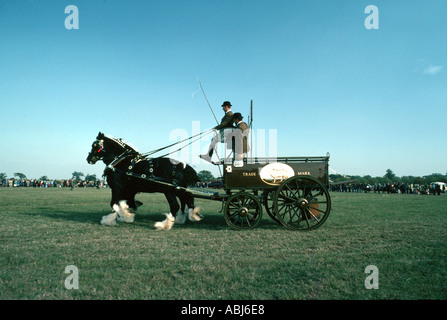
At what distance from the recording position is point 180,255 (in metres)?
4.79

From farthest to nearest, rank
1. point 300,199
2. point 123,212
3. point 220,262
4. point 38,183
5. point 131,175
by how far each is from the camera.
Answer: point 38,183
point 123,212
point 131,175
point 300,199
point 220,262

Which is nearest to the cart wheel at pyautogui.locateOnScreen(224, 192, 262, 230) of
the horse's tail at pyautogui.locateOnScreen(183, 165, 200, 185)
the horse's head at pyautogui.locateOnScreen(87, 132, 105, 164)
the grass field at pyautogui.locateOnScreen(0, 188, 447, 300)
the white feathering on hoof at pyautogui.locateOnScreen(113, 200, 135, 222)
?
the grass field at pyautogui.locateOnScreen(0, 188, 447, 300)

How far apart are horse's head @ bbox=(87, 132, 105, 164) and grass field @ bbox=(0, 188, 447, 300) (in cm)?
206

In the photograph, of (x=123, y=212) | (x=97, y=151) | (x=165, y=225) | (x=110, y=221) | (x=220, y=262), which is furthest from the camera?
(x=97, y=151)

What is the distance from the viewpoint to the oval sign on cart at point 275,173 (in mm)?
7090

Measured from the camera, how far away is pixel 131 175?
7727 millimetres

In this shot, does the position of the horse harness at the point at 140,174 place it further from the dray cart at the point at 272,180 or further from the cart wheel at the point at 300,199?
the cart wheel at the point at 300,199

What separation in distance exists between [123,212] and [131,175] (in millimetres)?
1092

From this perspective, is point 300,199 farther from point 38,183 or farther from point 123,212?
point 38,183

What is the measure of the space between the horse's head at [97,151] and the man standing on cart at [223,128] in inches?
120

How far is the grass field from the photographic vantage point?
331 centimetres

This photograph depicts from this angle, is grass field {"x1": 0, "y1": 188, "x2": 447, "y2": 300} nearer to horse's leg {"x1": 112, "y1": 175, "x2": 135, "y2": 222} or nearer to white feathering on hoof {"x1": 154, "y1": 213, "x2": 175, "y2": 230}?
white feathering on hoof {"x1": 154, "y1": 213, "x2": 175, "y2": 230}

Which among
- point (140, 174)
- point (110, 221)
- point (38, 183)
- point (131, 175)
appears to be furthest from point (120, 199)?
point (38, 183)
